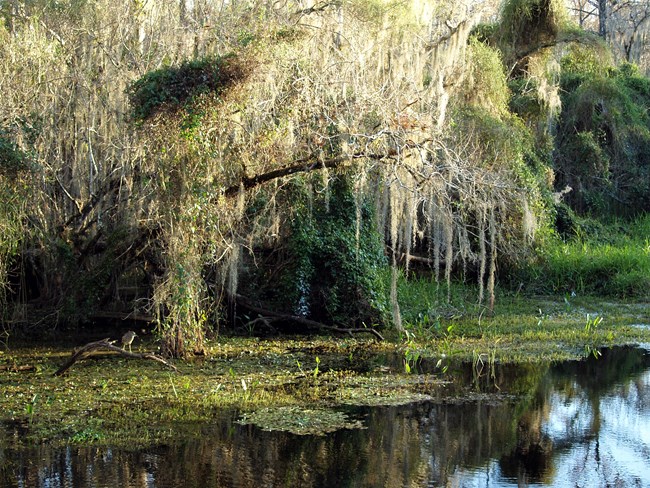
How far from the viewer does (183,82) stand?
1009cm

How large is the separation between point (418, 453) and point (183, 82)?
16.0 feet

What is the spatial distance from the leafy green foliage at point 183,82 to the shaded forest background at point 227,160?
18mm

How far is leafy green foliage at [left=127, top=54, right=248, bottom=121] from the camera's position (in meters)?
10.1

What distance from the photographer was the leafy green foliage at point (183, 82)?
10.1 meters

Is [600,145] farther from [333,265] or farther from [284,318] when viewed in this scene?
[284,318]

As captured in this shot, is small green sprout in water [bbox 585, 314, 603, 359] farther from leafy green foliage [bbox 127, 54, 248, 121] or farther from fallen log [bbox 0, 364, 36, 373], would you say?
fallen log [bbox 0, 364, 36, 373]

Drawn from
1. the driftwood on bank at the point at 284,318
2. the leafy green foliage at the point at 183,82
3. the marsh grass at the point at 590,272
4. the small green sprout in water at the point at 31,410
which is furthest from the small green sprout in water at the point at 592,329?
the small green sprout in water at the point at 31,410

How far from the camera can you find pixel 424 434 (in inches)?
326

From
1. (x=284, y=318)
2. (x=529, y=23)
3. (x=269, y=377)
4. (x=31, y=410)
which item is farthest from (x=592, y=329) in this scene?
(x=529, y=23)

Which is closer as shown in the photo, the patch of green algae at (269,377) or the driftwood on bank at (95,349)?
the patch of green algae at (269,377)

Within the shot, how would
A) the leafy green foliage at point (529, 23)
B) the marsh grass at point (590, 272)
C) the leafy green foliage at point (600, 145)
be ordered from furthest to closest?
the leafy green foliage at point (600, 145) < the leafy green foliage at point (529, 23) < the marsh grass at point (590, 272)

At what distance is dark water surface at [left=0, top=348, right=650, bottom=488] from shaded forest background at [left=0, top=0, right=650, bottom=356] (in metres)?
2.84

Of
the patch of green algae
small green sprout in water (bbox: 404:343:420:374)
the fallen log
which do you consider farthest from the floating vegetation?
the fallen log

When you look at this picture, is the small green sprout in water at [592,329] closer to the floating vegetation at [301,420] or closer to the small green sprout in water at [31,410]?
the floating vegetation at [301,420]
